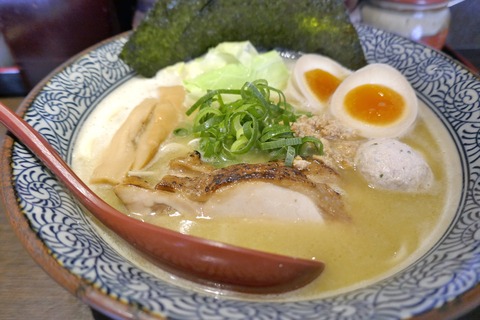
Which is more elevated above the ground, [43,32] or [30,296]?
[43,32]

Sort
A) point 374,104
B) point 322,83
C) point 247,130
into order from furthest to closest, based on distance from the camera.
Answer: point 322,83 → point 374,104 → point 247,130

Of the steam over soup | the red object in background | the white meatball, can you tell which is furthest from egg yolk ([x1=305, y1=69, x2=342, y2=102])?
the red object in background

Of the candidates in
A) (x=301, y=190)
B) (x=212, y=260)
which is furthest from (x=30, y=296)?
(x=301, y=190)

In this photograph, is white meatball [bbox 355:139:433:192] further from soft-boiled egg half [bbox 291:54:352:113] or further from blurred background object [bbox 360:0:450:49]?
blurred background object [bbox 360:0:450:49]

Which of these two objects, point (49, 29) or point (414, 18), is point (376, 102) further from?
point (49, 29)

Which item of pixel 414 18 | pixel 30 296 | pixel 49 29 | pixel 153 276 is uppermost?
pixel 414 18

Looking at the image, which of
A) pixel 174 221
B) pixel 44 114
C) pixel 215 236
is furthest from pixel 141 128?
pixel 215 236

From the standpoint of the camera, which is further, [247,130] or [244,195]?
[247,130]
